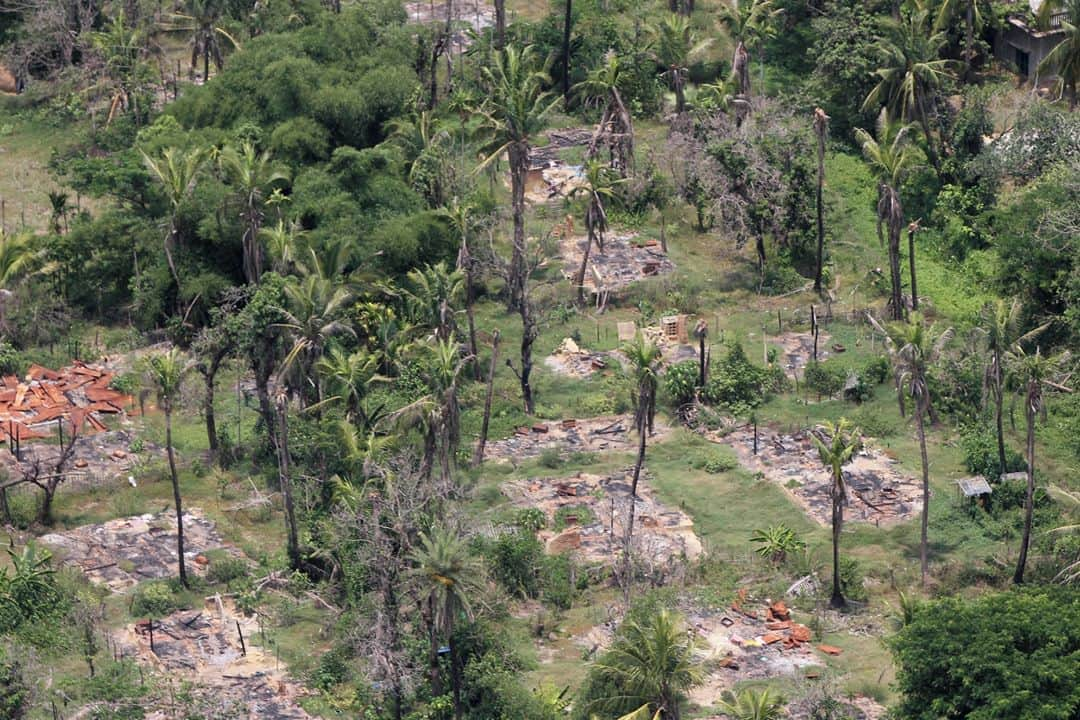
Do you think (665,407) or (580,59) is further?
(580,59)

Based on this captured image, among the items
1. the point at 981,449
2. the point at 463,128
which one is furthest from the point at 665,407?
the point at 463,128

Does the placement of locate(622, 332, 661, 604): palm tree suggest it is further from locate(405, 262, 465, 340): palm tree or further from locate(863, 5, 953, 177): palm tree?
locate(863, 5, 953, 177): palm tree

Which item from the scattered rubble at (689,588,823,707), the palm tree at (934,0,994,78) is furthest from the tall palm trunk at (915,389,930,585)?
the palm tree at (934,0,994,78)

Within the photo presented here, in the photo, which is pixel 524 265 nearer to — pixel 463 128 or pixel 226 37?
pixel 463 128

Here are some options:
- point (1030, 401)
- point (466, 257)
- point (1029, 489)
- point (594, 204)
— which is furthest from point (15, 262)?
point (1029, 489)

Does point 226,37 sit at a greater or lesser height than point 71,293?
greater

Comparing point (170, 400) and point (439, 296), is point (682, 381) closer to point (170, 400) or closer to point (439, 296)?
point (439, 296)
